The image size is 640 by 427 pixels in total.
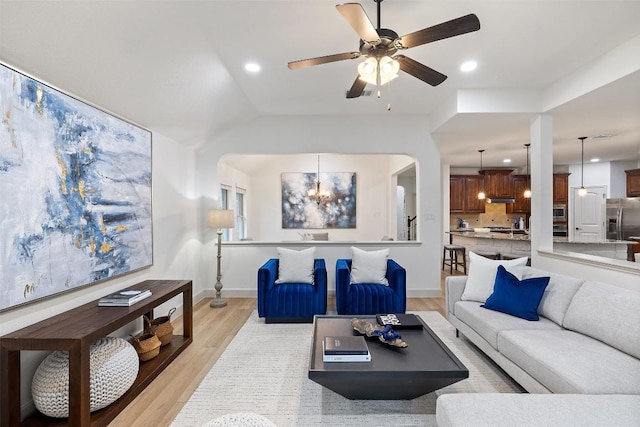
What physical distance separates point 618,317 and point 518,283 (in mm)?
710

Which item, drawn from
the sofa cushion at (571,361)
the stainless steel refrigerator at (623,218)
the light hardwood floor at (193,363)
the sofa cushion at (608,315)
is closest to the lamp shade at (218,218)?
the light hardwood floor at (193,363)

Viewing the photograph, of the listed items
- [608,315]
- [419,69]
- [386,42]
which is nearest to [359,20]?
[386,42]

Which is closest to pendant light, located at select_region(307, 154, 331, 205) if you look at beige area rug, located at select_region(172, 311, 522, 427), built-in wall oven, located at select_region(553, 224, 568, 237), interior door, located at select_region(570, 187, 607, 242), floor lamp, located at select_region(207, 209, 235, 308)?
floor lamp, located at select_region(207, 209, 235, 308)

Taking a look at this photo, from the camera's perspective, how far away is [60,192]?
7.06 feet

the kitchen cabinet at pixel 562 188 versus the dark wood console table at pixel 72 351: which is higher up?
the kitchen cabinet at pixel 562 188

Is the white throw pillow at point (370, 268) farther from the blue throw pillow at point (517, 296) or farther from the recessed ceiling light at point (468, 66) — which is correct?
the recessed ceiling light at point (468, 66)

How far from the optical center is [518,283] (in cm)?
271

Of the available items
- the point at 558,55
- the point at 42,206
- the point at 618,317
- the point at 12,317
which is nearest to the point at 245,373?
the point at 12,317

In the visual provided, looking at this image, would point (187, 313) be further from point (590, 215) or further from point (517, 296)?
point (590, 215)

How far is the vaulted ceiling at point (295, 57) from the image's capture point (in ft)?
6.82

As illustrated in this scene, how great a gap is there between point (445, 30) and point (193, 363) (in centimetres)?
323

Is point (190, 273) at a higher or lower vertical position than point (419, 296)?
higher

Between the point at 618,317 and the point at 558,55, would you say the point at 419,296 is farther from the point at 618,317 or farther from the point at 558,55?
the point at 558,55

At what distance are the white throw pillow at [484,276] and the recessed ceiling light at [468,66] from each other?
6.66 feet
